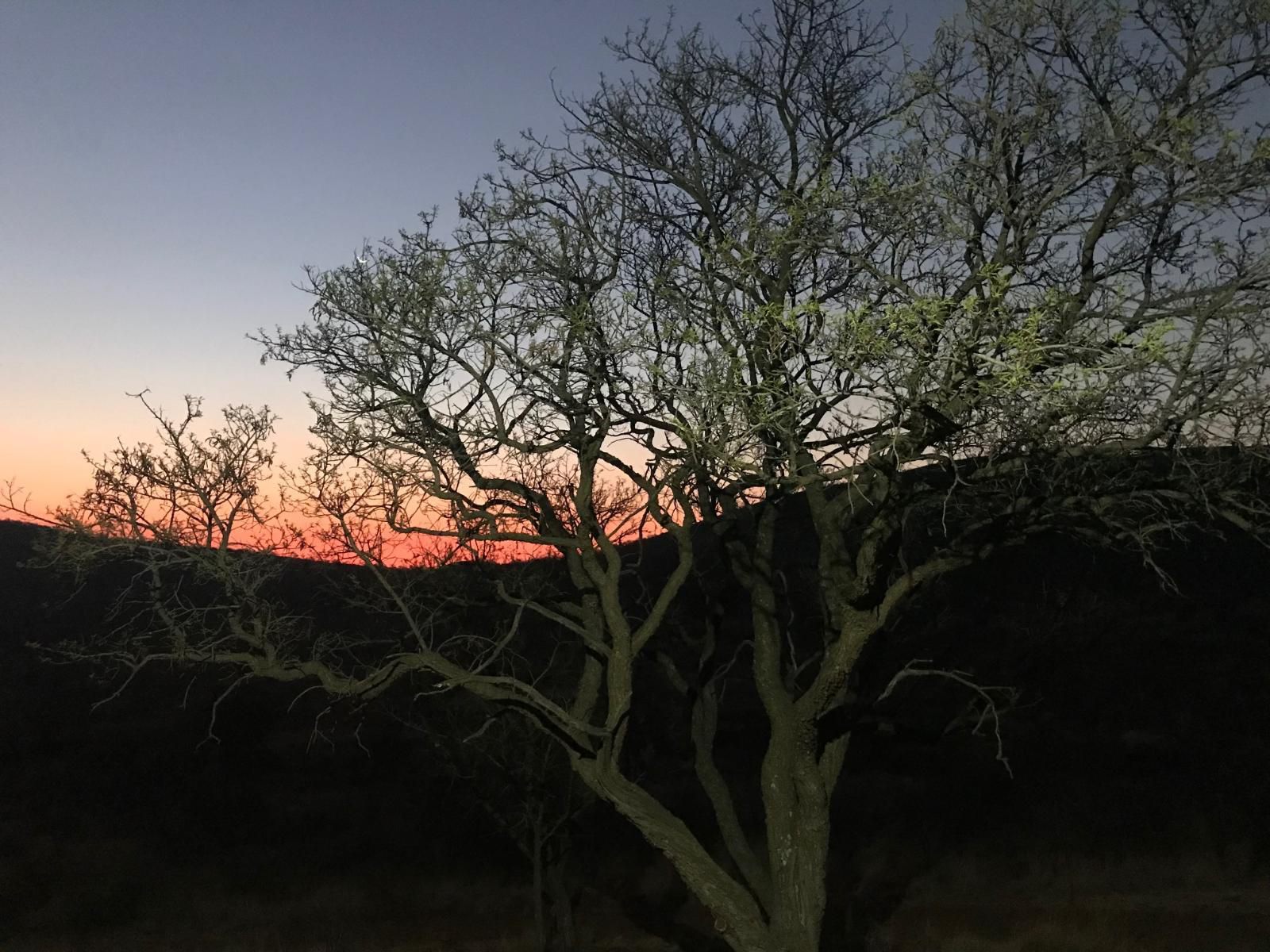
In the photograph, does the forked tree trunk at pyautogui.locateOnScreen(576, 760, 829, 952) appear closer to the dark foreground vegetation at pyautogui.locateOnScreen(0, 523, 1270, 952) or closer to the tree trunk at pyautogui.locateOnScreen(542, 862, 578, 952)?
the dark foreground vegetation at pyautogui.locateOnScreen(0, 523, 1270, 952)

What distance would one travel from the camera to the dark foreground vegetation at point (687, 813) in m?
16.8

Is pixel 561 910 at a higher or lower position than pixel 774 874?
lower

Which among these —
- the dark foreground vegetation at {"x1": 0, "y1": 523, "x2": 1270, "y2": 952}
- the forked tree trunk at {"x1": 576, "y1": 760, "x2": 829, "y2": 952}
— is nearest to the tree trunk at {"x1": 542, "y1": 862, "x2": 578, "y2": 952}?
the dark foreground vegetation at {"x1": 0, "y1": 523, "x2": 1270, "y2": 952}

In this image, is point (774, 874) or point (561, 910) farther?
point (561, 910)

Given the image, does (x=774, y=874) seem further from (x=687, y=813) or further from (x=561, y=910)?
(x=687, y=813)

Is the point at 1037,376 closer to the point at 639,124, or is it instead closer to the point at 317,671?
the point at 639,124

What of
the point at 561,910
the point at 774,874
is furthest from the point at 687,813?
the point at 774,874

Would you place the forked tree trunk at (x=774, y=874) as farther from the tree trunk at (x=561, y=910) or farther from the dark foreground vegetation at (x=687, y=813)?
the tree trunk at (x=561, y=910)

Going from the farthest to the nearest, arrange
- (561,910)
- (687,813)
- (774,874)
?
(687,813) → (561,910) → (774,874)

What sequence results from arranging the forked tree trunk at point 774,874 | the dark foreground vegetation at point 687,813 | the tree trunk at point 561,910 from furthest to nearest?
the dark foreground vegetation at point 687,813 < the tree trunk at point 561,910 < the forked tree trunk at point 774,874

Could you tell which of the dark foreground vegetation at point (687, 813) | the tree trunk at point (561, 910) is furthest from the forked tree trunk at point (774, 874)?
the tree trunk at point (561, 910)

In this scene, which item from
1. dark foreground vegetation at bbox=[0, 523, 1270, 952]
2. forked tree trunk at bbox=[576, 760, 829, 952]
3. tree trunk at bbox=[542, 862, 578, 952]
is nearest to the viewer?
forked tree trunk at bbox=[576, 760, 829, 952]

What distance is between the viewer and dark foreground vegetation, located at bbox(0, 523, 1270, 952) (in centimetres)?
1683

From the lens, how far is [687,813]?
23.1 metres
